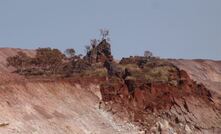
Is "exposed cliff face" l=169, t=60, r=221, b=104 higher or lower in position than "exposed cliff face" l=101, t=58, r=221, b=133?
higher

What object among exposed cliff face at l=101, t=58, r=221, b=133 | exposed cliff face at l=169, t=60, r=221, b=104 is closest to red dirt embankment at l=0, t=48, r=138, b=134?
exposed cliff face at l=101, t=58, r=221, b=133

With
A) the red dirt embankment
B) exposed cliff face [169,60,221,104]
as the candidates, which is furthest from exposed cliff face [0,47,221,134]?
exposed cliff face [169,60,221,104]

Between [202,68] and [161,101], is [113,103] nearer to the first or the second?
[161,101]

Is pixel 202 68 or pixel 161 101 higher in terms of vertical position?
pixel 202 68

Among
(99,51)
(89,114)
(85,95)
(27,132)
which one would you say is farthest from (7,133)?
(99,51)

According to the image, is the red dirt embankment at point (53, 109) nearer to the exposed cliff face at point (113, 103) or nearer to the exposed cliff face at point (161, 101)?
the exposed cliff face at point (113, 103)

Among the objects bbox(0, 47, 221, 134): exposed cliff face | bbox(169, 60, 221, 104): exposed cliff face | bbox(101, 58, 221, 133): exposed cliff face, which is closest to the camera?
bbox(0, 47, 221, 134): exposed cliff face

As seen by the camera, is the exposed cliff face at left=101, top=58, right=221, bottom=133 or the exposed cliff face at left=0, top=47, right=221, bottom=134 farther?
the exposed cliff face at left=101, top=58, right=221, bottom=133

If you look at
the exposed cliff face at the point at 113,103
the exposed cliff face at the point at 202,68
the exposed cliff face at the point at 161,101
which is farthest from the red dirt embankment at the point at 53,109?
the exposed cliff face at the point at 202,68

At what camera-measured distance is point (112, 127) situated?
47156 millimetres

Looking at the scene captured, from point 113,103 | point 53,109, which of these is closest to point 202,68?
point 113,103

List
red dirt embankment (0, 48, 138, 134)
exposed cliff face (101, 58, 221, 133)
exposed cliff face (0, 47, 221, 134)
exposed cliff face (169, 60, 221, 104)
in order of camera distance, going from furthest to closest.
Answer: exposed cliff face (169, 60, 221, 104) < exposed cliff face (101, 58, 221, 133) < exposed cliff face (0, 47, 221, 134) < red dirt embankment (0, 48, 138, 134)

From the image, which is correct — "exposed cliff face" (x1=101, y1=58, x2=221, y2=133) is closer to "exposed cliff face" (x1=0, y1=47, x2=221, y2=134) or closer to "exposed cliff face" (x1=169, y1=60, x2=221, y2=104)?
"exposed cliff face" (x1=0, y1=47, x2=221, y2=134)

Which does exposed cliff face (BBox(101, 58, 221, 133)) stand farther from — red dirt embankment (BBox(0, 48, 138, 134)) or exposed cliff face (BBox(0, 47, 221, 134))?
red dirt embankment (BBox(0, 48, 138, 134))
